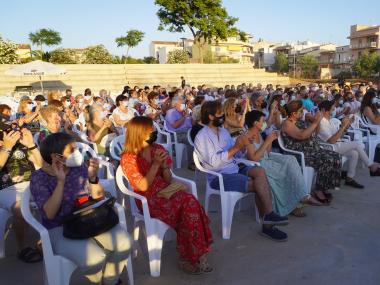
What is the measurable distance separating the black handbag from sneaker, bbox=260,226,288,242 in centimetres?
165

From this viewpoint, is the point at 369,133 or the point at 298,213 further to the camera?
the point at 369,133

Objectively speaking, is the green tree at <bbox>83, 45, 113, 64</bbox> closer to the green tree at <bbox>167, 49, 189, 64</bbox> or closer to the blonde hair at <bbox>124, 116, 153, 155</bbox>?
the green tree at <bbox>167, 49, 189, 64</bbox>

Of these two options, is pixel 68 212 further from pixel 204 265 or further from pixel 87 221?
pixel 204 265

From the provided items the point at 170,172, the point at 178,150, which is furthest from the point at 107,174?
the point at 178,150

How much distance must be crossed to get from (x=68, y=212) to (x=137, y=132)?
824mm

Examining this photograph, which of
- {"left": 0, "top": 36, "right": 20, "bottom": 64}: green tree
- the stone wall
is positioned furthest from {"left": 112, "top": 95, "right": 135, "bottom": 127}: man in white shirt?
{"left": 0, "top": 36, "right": 20, "bottom": 64}: green tree

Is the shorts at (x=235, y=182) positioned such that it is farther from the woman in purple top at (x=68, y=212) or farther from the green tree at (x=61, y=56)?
the green tree at (x=61, y=56)

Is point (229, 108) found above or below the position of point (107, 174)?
above

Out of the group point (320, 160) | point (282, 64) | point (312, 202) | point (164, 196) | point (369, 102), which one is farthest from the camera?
point (282, 64)

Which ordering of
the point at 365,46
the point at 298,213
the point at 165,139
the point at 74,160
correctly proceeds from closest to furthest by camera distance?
1. the point at 74,160
2. the point at 298,213
3. the point at 165,139
4. the point at 365,46

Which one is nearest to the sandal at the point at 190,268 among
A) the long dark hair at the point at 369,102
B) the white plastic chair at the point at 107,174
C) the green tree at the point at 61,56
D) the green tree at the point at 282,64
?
the white plastic chair at the point at 107,174

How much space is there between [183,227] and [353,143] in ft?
11.3

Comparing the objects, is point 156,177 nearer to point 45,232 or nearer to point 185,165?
point 45,232

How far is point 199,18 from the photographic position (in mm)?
33656
